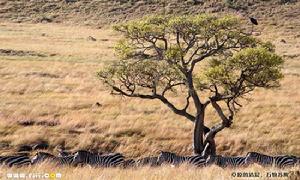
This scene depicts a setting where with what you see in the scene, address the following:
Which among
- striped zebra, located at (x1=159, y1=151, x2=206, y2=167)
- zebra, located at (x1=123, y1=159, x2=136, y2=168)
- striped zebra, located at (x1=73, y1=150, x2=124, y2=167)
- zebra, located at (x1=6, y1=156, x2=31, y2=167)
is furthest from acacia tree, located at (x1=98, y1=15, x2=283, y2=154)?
zebra, located at (x1=6, y1=156, x2=31, y2=167)

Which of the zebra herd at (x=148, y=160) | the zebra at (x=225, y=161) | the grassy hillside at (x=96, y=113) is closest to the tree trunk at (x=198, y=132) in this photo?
the zebra herd at (x=148, y=160)

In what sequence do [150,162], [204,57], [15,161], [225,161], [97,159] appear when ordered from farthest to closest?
1. [204,57]
2. [97,159]
3. [225,161]
4. [150,162]
5. [15,161]

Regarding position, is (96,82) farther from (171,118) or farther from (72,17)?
(72,17)

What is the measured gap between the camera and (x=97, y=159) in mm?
18031

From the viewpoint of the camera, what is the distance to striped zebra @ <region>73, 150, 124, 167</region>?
17.6 metres

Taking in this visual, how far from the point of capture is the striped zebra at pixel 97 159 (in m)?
17.6

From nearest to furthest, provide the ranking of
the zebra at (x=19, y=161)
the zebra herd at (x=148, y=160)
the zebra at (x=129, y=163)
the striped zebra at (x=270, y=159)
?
the zebra at (x=19, y=161), the zebra herd at (x=148, y=160), the zebra at (x=129, y=163), the striped zebra at (x=270, y=159)

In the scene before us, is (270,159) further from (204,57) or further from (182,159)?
(204,57)

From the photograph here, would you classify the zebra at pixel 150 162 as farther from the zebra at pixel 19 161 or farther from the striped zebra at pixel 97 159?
the zebra at pixel 19 161

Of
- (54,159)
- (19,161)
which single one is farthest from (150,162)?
(19,161)

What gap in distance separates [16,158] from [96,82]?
2223 centimetres

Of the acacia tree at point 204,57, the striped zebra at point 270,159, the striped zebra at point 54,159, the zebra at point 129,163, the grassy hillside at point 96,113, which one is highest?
the acacia tree at point 204,57

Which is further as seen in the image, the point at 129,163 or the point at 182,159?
the point at 182,159

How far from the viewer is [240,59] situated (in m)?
18.7
